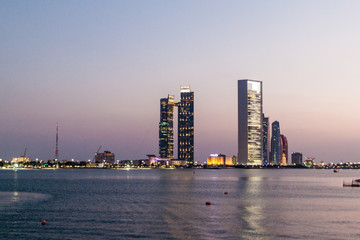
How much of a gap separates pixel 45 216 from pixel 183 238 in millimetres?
24049

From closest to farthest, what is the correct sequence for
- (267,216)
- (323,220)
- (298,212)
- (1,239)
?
(1,239) < (323,220) < (267,216) < (298,212)

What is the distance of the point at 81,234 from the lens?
153ft

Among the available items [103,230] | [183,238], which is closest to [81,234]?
[103,230]

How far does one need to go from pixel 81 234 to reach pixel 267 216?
26.7 meters

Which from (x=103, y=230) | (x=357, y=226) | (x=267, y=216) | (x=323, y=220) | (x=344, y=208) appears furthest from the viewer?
(x=344, y=208)

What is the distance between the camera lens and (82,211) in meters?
66.8

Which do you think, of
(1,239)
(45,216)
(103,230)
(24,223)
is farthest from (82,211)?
(1,239)

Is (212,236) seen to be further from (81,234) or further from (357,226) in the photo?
(357,226)

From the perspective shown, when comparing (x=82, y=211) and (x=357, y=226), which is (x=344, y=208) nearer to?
(x=357, y=226)

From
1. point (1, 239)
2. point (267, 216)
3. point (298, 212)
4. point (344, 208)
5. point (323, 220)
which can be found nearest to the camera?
point (1, 239)

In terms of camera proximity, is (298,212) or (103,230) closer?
(103,230)

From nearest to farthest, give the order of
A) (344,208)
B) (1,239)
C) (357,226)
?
(1,239)
(357,226)
(344,208)

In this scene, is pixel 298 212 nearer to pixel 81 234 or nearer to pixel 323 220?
pixel 323 220

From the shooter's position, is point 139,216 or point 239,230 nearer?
point 239,230
